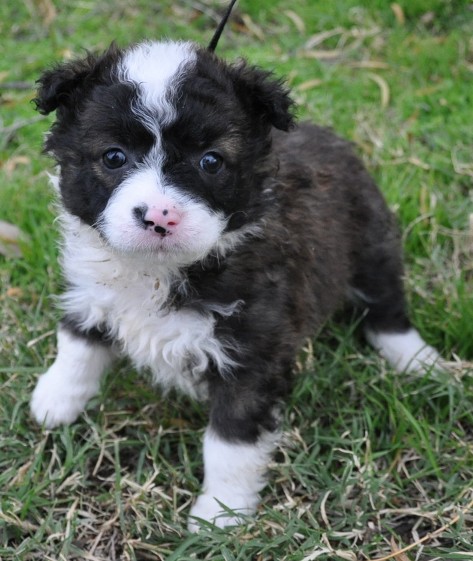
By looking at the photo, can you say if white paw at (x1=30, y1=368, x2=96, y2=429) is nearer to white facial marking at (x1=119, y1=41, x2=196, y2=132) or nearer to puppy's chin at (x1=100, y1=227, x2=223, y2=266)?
puppy's chin at (x1=100, y1=227, x2=223, y2=266)

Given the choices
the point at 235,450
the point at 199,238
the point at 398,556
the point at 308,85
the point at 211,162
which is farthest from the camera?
the point at 308,85

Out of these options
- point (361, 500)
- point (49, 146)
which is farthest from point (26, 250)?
point (361, 500)

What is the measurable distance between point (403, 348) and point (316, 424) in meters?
0.77

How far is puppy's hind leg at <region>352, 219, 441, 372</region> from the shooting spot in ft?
14.3

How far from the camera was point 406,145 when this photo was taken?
18.3ft

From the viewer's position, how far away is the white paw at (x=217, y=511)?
349 centimetres

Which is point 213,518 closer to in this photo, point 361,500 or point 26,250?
point 361,500

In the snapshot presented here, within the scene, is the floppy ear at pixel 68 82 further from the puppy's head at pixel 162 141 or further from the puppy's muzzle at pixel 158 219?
the puppy's muzzle at pixel 158 219

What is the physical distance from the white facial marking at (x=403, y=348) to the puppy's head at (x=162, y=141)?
59.5 inches

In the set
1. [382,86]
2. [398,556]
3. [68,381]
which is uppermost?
[382,86]

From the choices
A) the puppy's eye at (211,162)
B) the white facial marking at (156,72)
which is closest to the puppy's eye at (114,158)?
the white facial marking at (156,72)

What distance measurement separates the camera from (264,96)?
10.5 feet

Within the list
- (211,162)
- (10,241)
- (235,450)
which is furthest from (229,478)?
(10,241)

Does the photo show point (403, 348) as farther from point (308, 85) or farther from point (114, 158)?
point (308, 85)
